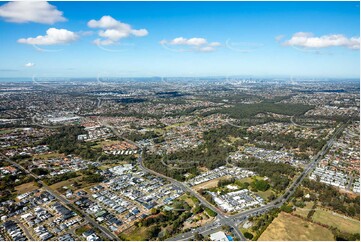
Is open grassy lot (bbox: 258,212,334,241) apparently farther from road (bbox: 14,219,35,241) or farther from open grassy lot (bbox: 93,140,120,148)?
open grassy lot (bbox: 93,140,120,148)

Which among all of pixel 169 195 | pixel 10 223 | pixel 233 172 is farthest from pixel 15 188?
pixel 233 172

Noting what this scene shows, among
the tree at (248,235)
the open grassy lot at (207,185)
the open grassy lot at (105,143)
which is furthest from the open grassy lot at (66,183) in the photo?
the tree at (248,235)

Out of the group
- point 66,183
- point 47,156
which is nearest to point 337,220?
point 66,183

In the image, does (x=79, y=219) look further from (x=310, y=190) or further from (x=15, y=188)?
(x=310, y=190)

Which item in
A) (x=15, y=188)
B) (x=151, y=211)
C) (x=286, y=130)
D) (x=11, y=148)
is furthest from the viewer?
(x=286, y=130)

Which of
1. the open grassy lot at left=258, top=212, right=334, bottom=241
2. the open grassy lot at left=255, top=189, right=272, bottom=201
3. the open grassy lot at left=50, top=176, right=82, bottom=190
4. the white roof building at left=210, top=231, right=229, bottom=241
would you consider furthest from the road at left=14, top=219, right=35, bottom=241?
the open grassy lot at left=255, top=189, right=272, bottom=201

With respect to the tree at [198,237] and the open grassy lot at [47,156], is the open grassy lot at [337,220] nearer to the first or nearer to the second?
the tree at [198,237]

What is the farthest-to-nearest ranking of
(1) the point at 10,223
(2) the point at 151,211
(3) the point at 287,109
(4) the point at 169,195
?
(3) the point at 287,109 < (4) the point at 169,195 < (2) the point at 151,211 < (1) the point at 10,223
